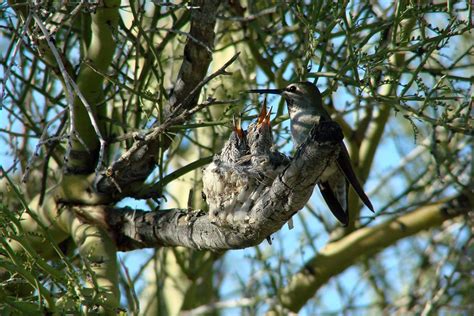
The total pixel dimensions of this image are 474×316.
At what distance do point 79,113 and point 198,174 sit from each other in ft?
5.91

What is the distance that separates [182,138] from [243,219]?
2.18m

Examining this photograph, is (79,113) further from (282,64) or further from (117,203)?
(282,64)

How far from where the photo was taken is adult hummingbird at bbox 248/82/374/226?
4652mm

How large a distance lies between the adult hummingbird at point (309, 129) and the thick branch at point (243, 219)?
1.09 metres

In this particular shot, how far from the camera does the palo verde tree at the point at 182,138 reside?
345cm

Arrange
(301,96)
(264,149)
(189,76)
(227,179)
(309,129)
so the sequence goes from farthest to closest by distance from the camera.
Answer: (301,96) < (309,129) < (264,149) < (189,76) < (227,179)

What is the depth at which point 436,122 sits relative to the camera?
12.6 feet

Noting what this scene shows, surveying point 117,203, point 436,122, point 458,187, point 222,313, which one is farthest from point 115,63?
point 222,313

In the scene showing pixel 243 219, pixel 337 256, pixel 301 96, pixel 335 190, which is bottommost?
pixel 243 219

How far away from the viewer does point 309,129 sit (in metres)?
4.71

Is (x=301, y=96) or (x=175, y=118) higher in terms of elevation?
(x=301, y=96)

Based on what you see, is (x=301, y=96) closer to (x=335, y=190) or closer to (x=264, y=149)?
(x=264, y=149)

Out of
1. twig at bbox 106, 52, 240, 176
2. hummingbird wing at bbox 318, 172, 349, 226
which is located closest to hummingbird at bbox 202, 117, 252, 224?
twig at bbox 106, 52, 240, 176

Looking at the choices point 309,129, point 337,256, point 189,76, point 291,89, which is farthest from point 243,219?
point 337,256
